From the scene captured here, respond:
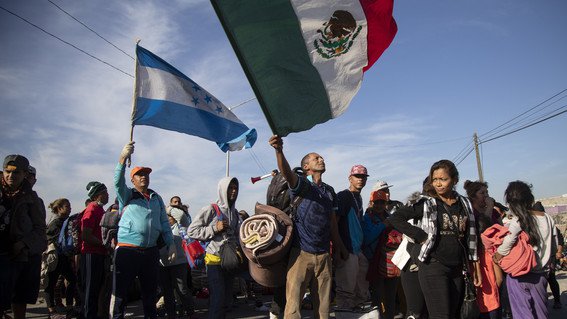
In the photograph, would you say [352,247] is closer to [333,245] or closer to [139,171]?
[333,245]

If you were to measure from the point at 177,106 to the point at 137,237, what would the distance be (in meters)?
2.19

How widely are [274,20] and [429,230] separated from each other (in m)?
2.39

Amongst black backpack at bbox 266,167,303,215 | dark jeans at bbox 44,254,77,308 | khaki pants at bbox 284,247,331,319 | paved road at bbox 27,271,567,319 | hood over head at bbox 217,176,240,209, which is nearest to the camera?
khaki pants at bbox 284,247,331,319

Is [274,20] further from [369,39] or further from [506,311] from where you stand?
[506,311]

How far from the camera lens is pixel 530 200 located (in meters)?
4.71

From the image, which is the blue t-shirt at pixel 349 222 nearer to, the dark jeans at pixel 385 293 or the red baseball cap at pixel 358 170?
the red baseball cap at pixel 358 170

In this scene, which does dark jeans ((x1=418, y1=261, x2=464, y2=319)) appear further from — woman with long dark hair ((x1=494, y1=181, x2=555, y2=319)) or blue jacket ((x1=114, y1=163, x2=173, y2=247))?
blue jacket ((x1=114, y1=163, x2=173, y2=247))

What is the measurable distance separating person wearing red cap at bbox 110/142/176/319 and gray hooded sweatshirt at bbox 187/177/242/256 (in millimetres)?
478

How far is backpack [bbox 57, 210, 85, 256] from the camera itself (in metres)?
6.80

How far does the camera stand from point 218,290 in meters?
4.77

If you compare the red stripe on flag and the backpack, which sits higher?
the red stripe on flag

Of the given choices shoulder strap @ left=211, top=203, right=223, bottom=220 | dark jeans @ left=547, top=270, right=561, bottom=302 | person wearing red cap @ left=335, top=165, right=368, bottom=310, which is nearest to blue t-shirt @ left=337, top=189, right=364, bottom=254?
person wearing red cap @ left=335, top=165, right=368, bottom=310

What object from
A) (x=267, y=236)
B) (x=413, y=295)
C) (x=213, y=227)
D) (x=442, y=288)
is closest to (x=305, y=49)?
(x=267, y=236)

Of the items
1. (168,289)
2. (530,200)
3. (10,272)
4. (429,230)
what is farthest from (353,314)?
(10,272)
